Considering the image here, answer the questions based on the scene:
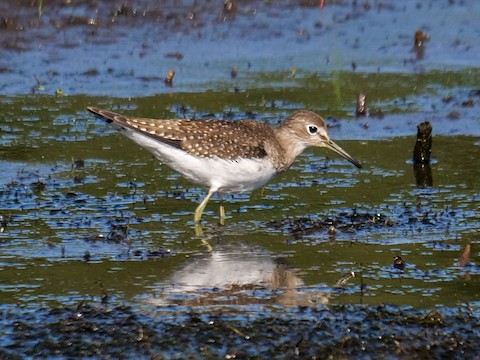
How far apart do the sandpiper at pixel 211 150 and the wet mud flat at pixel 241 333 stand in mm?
2502

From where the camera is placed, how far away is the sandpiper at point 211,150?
391 inches

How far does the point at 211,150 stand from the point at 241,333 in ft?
9.93

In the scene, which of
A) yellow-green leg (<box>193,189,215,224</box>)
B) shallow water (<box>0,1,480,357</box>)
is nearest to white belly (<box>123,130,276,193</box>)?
yellow-green leg (<box>193,189,215,224</box>)

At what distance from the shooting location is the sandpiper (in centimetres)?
994

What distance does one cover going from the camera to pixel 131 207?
1025 cm

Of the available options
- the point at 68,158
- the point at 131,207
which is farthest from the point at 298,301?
the point at 68,158

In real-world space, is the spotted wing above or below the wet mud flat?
above

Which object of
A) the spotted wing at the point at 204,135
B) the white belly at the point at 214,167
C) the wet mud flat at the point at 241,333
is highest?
the spotted wing at the point at 204,135

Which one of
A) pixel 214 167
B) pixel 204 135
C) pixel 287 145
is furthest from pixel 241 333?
pixel 287 145

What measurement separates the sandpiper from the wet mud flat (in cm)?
250

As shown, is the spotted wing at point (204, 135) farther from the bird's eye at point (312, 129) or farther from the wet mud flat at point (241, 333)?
the wet mud flat at point (241, 333)

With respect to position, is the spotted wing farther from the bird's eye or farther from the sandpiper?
the bird's eye

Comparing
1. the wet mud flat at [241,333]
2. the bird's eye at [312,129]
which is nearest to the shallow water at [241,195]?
the wet mud flat at [241,333]

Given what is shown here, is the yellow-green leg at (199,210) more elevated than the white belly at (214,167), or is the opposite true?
the white belly at (214,167)
